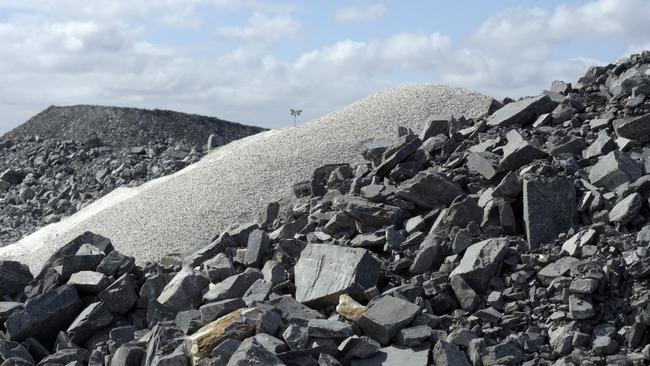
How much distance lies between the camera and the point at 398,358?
268 inches

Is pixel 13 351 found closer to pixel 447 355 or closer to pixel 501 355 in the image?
pixel 447 355

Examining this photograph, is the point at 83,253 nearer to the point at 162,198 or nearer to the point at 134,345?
→ the point at 134,345

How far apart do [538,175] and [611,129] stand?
6.48 ft

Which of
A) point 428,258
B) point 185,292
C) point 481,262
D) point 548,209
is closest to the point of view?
point 481,262

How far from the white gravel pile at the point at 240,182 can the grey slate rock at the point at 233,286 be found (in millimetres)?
3543

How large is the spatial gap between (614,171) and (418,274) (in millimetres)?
2594

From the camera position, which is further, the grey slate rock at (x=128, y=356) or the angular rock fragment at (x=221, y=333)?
the grey slate rock at (x=128, y=356)

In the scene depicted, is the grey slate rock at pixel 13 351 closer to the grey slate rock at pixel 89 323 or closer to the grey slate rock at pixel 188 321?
the grey slate rock at pixel 89 323

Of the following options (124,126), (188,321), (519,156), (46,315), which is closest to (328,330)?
(188,321)

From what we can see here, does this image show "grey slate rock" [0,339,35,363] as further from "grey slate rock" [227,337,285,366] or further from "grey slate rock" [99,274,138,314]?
"grey slate rock" [227,337,285,366]

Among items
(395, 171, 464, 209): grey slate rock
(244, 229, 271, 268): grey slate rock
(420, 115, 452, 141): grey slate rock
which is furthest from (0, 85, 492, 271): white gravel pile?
(395, 171, 464, 209): grey slate rock

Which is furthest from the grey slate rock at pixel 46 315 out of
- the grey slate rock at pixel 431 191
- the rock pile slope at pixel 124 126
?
the rock pile slope at pixel 124 126

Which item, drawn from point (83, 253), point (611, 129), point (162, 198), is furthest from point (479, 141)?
point (162, 198)

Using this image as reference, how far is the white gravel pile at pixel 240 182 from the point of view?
41.7 ft
